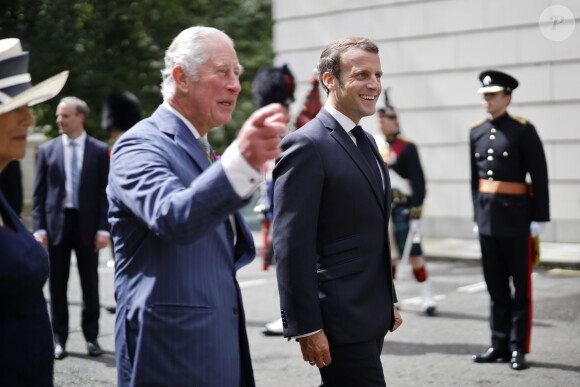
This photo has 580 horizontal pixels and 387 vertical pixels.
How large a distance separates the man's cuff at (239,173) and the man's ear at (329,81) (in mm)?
1636

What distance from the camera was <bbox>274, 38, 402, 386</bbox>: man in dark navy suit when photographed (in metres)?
3.15

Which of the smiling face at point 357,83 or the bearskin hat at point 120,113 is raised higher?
the smiling face at point 357,83

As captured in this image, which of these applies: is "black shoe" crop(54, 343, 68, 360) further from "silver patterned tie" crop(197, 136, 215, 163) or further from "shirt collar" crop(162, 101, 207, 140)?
"shirt collar" crop(162, 101, 207, 140)

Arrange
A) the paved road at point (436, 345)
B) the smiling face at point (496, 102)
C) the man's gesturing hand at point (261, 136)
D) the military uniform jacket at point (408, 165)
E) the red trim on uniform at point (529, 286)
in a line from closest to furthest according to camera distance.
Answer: the man's gesturing hand at point (261, 136) < the paved road at point (436, 345) < the red trim on uniform at point (529, 286) < the smiling face at point (496, 102) < the military uniform jacket at point (408, 165)

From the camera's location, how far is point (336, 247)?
3.23m

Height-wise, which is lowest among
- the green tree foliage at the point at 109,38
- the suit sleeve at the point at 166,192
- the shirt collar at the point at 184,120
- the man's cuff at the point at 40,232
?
the man's cuff at the point at 40,232

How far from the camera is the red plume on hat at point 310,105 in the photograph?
7.43 meters

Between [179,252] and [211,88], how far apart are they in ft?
1.78

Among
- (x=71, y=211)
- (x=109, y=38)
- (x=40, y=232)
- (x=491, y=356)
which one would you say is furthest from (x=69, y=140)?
(x=109, y=38)

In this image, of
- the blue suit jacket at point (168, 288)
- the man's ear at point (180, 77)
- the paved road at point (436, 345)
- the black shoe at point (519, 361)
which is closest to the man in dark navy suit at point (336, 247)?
the blue suit jacket at point (168, 288)

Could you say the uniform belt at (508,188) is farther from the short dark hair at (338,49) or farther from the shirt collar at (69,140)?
the shirt collar at (69,140)

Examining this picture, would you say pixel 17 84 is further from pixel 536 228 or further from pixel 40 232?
pixel 536 228

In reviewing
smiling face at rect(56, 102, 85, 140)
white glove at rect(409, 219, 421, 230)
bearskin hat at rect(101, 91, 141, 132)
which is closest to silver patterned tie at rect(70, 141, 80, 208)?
smiling face at rect(56, 102, 85, 140)

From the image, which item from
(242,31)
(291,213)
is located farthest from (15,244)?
(242,31)
